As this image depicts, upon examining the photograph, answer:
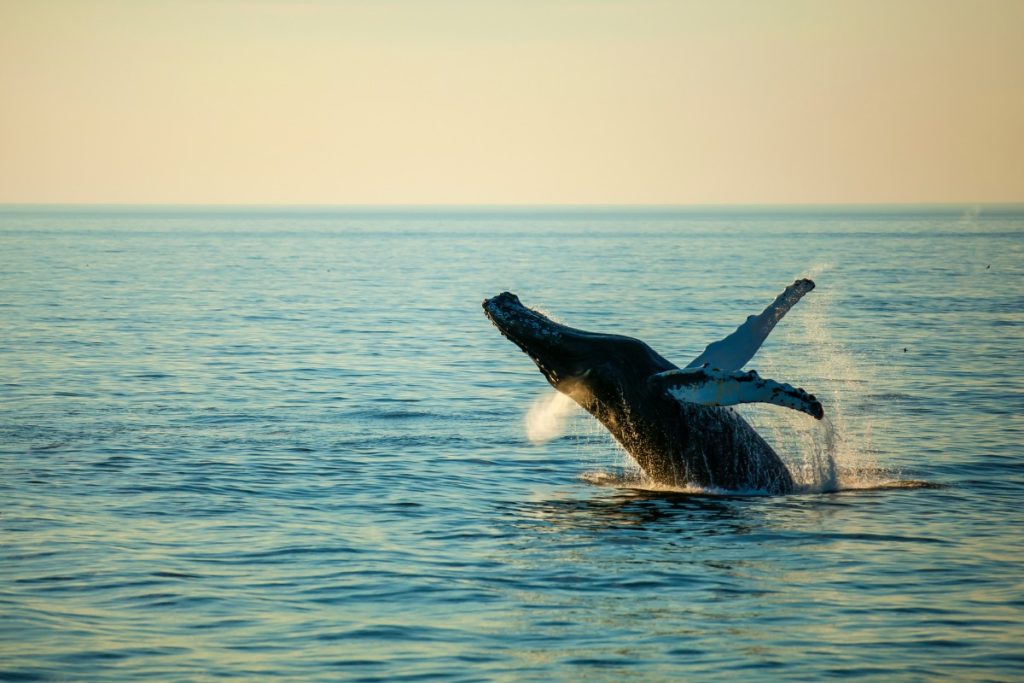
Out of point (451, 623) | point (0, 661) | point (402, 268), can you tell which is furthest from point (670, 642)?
point (402, 268)

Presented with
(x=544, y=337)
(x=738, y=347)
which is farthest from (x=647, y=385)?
(x=544, y=337)

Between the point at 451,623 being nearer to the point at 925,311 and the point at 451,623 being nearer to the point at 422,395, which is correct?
the point at 422,395

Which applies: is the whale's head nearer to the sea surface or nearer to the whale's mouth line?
the whale's mouth line

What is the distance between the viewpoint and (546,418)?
2375 cm

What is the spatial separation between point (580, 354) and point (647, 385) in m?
0.81

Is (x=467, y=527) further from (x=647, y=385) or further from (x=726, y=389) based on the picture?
(x=726, y=389)

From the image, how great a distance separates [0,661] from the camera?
1074 centimetres

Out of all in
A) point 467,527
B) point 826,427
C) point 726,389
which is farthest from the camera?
point 826,427

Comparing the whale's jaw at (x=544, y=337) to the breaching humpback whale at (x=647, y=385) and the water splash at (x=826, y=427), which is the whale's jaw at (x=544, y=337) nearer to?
the breaching humpback whale at (x=647, y=385)

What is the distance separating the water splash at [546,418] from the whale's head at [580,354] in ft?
13.2

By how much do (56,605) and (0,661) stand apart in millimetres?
1431

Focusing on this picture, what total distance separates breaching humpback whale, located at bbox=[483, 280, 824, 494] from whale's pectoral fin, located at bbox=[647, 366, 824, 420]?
2.27 ft

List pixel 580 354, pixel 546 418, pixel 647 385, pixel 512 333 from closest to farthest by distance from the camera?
pixel 647 385, pixel 580 354, pixel 512 333, pixel 546 418

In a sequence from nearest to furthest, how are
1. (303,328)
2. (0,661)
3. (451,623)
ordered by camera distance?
(0,661) < (451,623) < (303,328)
